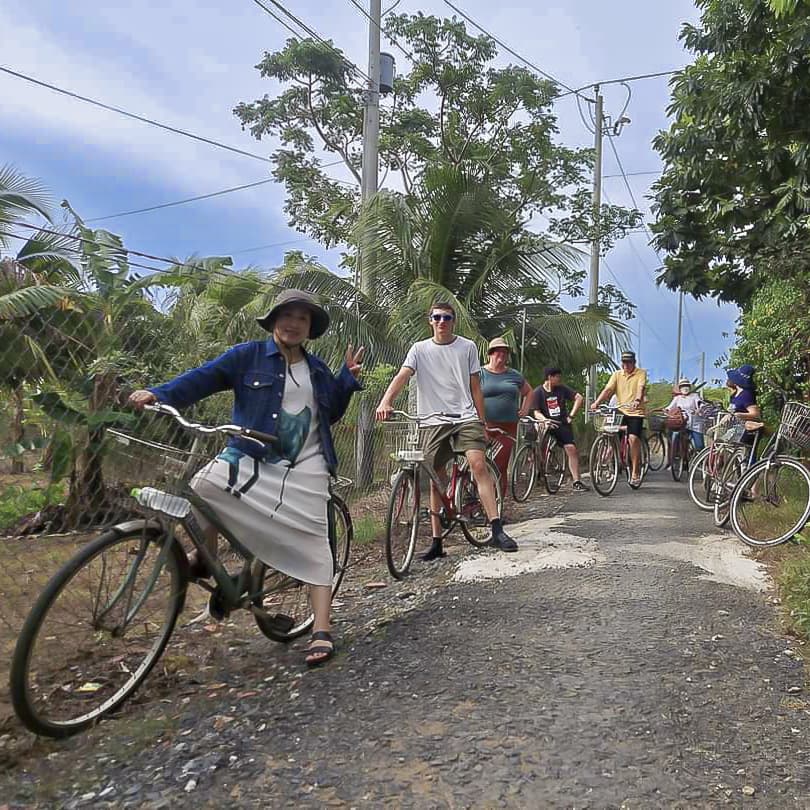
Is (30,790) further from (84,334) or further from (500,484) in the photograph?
(500,484)

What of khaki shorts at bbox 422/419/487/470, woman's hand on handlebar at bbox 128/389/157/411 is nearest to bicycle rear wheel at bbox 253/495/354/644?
woman's hand on handlebar at bbox 128/389/157/411

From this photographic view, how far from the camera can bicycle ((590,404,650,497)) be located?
9.96 meters

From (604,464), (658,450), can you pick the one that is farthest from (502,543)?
(658,450)

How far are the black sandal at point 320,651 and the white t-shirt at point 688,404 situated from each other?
985cm

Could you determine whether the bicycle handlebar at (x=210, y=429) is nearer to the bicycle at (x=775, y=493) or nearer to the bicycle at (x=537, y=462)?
the bicycle at (x=775, y=493)

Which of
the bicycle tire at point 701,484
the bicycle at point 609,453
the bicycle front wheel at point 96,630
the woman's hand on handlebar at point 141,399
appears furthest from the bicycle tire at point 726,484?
the woman's hand on handlebar at point 141,399

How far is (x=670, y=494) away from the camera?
10227 mm

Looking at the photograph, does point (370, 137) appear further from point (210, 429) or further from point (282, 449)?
point (210, 429)

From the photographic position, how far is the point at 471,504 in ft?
22.0

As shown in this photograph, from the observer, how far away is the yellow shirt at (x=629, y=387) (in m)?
10.4

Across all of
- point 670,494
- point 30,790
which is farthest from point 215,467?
point 670,494

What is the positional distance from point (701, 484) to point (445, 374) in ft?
13.0

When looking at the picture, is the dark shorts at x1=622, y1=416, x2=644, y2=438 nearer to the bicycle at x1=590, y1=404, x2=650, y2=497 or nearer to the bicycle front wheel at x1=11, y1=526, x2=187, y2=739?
the bicycle at x1=590, y1=404, x2=650, y2=497

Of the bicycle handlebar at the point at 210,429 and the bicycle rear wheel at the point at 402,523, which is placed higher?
the bicycle handlebar at the point at 210,429
